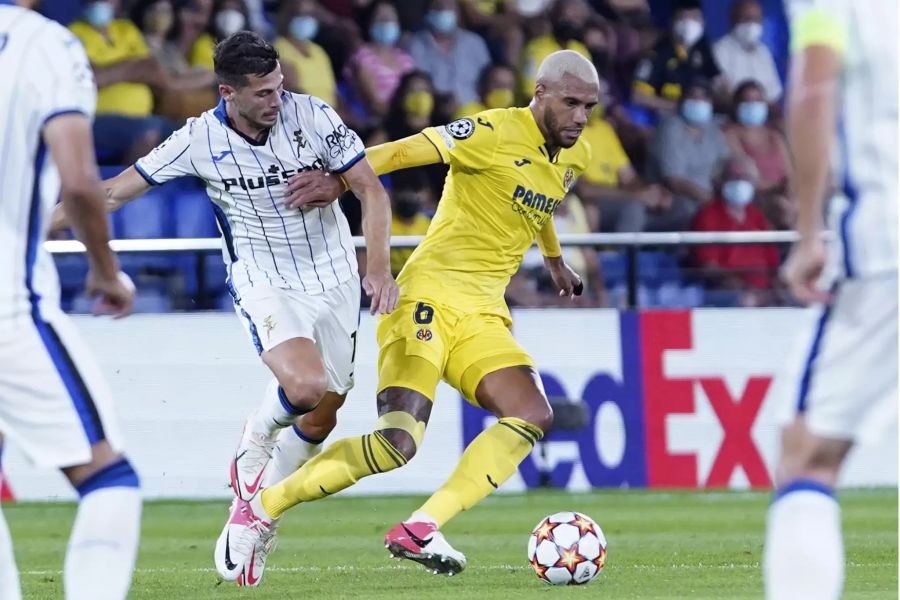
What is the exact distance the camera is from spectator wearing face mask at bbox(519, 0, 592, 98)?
1378 cm

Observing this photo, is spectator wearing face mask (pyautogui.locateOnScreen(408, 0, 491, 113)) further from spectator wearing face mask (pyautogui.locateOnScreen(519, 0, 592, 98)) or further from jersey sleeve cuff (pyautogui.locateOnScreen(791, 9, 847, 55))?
jersey sleeve cuff (pyautogui.locateOnScreen(791, 9, 847, 55))

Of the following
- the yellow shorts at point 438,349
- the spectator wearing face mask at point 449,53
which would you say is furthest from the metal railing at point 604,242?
the yellow shorts at point 438,349

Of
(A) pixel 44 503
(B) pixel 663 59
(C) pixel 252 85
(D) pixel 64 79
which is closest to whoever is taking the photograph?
(D) pixel 64 79

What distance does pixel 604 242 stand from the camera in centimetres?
1168

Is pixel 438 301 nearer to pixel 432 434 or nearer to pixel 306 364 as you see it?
pixel 306 364

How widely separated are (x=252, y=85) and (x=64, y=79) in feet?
9.47

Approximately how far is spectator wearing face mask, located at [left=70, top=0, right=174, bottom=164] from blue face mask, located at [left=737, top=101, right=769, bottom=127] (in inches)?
206

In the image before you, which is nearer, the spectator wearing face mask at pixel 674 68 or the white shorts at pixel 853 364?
the white shorts at pixel 853 364

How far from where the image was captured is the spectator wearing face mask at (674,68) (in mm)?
14188

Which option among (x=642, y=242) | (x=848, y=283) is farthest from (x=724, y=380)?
(x=848, y=283)

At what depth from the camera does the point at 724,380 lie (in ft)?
38.1

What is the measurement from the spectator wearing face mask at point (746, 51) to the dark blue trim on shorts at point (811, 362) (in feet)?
36.7

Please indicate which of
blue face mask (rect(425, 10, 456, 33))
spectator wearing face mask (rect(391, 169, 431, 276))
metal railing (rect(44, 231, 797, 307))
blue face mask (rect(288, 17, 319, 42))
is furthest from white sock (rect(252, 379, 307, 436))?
blue face mask (rect(425, 10, 456, 33))

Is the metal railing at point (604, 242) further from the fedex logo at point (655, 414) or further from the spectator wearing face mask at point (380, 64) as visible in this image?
the spectator wearing face mask at point (380, 64)
